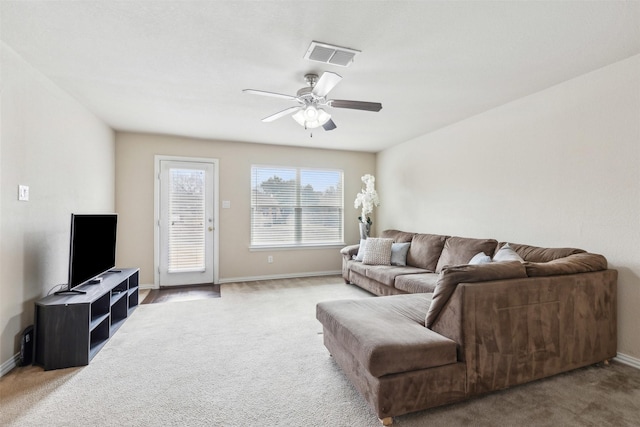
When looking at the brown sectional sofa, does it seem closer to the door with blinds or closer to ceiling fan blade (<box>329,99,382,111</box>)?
ceiling fan blade (<box>329,99,382,111</box>)

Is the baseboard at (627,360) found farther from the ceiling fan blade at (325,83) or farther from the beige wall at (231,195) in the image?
the beige wall at (231,195)

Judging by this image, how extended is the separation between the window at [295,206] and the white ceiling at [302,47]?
80.9 inches

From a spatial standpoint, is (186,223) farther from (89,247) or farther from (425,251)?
(425,251)

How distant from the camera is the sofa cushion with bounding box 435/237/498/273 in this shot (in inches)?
136

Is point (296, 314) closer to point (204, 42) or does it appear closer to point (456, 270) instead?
point (456, 270)

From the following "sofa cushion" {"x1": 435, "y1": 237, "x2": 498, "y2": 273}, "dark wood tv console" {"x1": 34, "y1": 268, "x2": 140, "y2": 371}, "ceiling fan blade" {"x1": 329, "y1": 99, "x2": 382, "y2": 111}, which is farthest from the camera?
"sofa cushion" {"x1": 435, "y1": 237, "x2": 498, "y2": 273}

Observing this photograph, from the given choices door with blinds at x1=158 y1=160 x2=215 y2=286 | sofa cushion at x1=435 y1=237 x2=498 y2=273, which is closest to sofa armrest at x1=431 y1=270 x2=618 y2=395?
sofa cushion at x1=435 y1=237 x2=498 y2=273

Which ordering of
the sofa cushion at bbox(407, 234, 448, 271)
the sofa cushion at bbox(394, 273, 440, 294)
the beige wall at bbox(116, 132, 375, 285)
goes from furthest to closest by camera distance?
the beige wall at bbox(116, 132, 375, 285) → the sofa cushion at bbox(407, 234, 448, 271) → the sofa cushion at bbox(394, 273, 440, 294)

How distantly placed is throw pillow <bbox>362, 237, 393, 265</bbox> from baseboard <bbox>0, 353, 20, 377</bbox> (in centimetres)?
376

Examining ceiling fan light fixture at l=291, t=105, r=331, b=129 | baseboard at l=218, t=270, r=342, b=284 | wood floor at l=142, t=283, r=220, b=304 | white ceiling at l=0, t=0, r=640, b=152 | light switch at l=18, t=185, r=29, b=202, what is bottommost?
wood floor at l=142, t=283, r=220, b=304

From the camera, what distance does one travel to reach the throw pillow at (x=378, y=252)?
449 cm

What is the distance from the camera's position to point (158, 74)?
2719 mm

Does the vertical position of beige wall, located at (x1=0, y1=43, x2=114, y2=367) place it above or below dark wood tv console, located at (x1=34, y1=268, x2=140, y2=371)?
above

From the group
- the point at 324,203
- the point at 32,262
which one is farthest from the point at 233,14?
the point at 324,203
